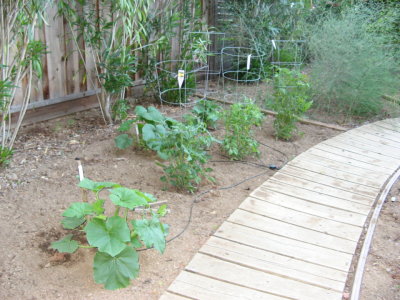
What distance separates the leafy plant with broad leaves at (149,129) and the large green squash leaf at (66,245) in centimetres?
125

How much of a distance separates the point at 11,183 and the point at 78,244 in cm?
109

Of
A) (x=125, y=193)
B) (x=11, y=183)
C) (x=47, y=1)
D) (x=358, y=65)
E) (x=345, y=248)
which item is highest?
(x=47, y=1)

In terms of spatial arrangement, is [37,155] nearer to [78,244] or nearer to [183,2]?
[78,244]

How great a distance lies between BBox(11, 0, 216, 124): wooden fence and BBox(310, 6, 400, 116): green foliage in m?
3.01

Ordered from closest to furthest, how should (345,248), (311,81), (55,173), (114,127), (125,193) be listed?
(125,193) → (345,248) → (55,173) → (114,127) → (311,81)

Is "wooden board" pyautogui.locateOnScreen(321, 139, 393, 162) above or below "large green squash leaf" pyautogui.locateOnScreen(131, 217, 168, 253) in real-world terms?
below

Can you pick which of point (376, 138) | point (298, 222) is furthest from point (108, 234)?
point (376, 138)

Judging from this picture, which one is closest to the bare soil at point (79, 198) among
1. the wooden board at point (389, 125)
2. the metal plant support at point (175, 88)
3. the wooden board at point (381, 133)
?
the wooden board at point (381, 133)

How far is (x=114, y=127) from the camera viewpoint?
15.2ft

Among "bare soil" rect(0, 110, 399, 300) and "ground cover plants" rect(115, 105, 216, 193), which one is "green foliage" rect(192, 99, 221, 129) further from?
"ground cover plants" rect(115, 105, 216, 193)

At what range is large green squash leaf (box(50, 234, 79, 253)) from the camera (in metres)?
2.39

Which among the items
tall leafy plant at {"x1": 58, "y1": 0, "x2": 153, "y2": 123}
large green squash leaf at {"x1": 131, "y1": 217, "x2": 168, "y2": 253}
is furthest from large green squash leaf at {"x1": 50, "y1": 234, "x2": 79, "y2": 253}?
tall leafy plant at {"x1": 58, "y1": 0, "x2": 153, "y2": 123}

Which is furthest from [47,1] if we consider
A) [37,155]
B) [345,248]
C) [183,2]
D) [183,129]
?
[345,248]

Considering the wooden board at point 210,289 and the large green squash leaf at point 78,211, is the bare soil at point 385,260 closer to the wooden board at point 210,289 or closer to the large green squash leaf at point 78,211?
the wooden board at point 210,289
